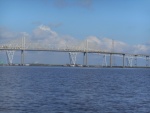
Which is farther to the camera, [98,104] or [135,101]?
[135,101]

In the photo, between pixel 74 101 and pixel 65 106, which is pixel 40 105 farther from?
pixel 74 101

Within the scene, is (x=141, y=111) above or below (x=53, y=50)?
below

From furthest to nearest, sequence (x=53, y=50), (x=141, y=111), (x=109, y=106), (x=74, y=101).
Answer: (x=53, y=50)
(x=74, y=101)
(x=109, y=106)
(x=141, y=111)

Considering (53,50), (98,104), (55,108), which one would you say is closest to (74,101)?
(98,104)

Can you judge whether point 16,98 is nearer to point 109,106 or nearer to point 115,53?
point 109,106

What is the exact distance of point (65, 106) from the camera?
99.8 feet

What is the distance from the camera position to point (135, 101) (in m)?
34.4

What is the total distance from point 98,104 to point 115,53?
14787 cm

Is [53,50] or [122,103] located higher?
[53,50]

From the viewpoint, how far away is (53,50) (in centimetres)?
16962

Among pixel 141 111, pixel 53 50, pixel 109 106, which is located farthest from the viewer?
pixel 53 50

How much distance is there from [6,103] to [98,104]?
6.89 meters

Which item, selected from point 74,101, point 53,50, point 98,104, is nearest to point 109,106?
point 98,104

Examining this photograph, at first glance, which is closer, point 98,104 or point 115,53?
point 98,104
